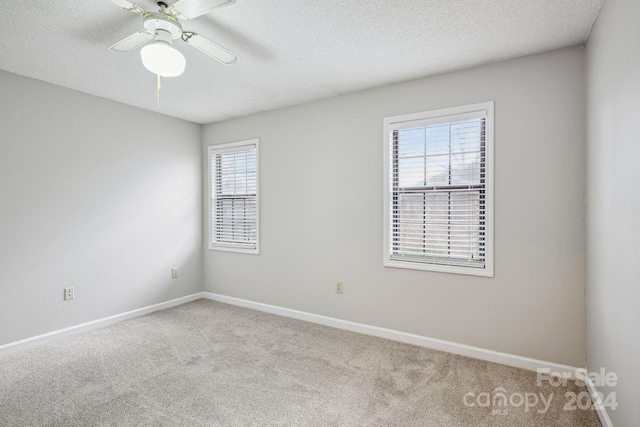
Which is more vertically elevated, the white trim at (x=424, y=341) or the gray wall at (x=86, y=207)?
the gray wall at (x=86, y=207)

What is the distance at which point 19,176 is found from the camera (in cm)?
302

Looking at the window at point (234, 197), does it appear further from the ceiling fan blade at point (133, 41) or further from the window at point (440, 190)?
the ceiling fan blade at point (133, 41)

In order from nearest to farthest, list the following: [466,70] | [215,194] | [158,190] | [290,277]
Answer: [466,70], [290,277], [158,190], [215,194]

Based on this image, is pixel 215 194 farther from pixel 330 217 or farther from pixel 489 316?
pixel 489 316

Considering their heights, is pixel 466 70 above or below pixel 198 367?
above

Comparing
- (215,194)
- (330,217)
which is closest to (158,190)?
(215,194)

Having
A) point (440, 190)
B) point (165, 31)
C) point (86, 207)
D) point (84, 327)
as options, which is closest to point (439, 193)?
point (440, 190)

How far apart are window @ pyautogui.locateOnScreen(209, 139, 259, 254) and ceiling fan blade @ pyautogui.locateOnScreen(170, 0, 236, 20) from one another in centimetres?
235

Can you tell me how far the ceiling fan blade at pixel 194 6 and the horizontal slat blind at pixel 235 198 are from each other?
7.87 feet

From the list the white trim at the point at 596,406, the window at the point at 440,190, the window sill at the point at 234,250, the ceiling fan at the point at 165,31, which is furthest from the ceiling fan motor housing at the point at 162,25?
the white trim at the point at 596,406

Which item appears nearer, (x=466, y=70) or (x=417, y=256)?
(x=466, y=70)

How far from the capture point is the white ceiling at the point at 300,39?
2029mm

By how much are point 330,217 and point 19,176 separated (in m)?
3.02

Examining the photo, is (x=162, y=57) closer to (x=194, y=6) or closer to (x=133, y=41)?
(x=194, y=6)
